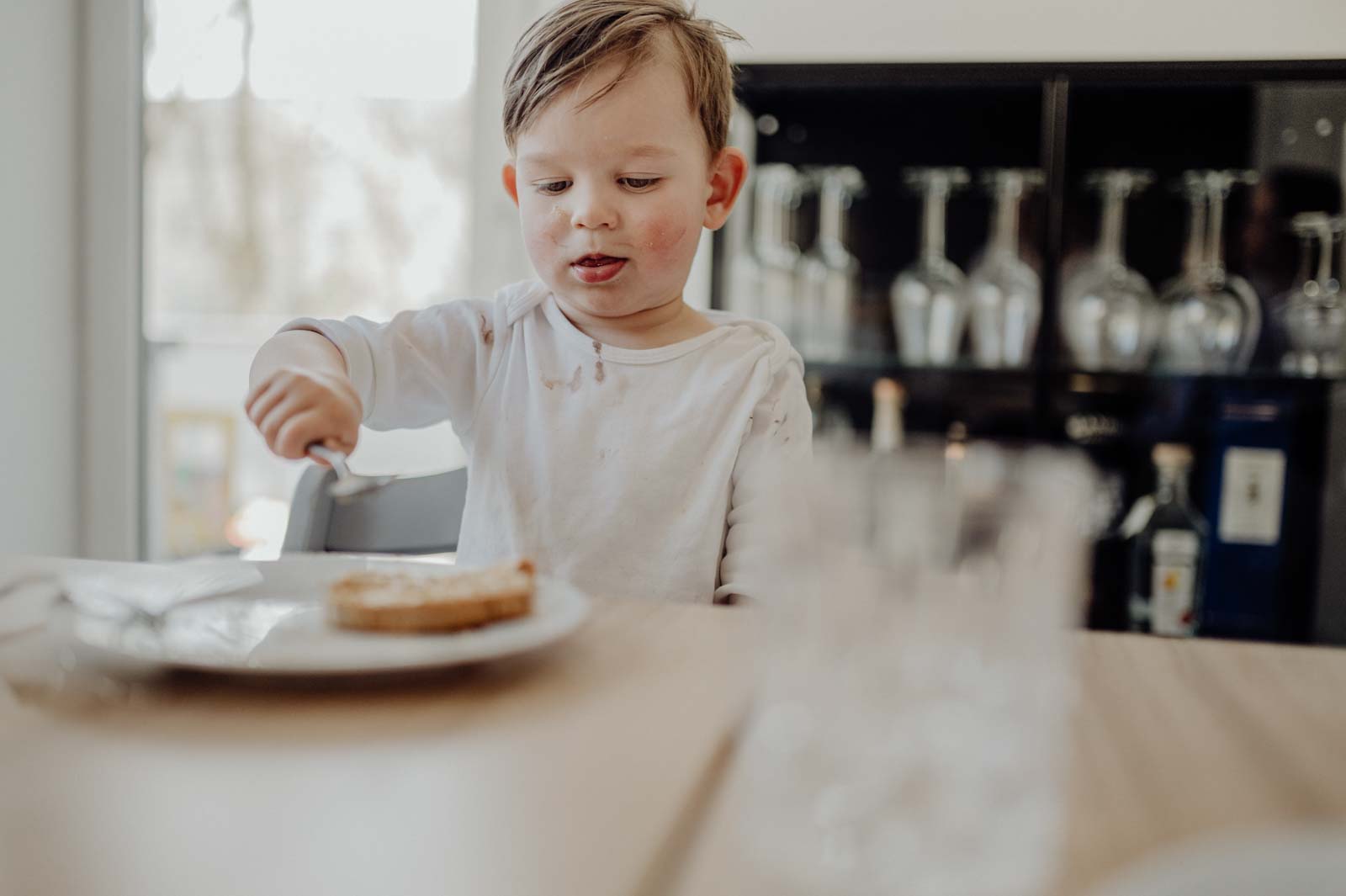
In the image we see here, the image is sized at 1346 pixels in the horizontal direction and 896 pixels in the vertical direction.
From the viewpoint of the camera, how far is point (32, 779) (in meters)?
0.36

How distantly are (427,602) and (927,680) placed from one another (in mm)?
296

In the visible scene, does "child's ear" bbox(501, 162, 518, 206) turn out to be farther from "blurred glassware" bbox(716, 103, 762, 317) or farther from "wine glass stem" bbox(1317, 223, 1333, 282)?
"wine glass stem" bbox(1317, 223, 1333, 282)

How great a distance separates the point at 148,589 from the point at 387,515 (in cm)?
67

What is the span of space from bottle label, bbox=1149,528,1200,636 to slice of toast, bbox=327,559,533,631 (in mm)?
1641

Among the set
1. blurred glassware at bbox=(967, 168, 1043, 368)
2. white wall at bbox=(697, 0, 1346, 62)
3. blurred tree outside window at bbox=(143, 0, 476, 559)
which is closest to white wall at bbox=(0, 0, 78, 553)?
blurred tree outside window at bbox=(143, 0, 476, 559)

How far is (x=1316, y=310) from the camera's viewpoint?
1940 mm

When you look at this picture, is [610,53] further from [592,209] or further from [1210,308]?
[1210,308]

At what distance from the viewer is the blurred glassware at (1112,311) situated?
1.98 m

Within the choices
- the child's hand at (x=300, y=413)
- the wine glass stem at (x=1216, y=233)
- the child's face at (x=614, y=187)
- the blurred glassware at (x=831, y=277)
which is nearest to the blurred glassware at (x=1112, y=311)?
the wine glass stem at (x=1216, y=233)

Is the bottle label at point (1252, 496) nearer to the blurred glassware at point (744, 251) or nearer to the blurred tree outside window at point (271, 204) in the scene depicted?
the blurred glassware at point (744, 251)

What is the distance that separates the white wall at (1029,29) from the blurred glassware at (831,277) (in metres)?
0.24

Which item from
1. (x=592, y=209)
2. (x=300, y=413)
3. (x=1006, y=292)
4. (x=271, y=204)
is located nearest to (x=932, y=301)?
(x=1006, y=292)

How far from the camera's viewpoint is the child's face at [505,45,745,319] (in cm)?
107

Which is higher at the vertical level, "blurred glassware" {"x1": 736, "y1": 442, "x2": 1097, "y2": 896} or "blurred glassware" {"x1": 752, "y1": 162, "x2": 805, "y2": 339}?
"blurred glassware" {"x1": 752, "y1": 162, "x2": 805, "y2": 339}
